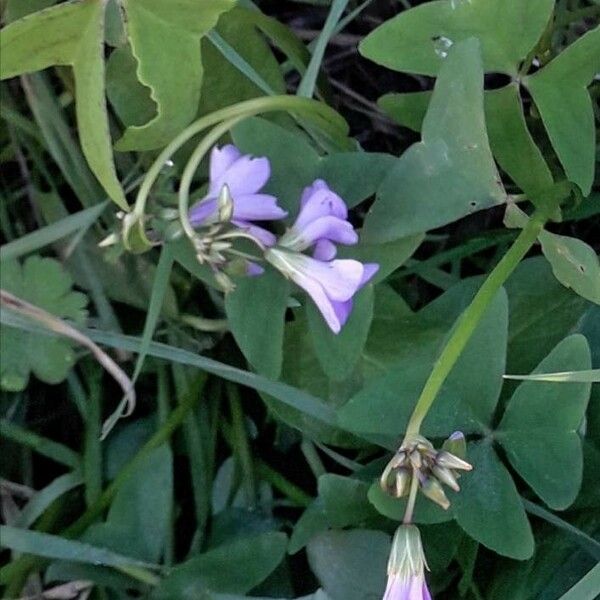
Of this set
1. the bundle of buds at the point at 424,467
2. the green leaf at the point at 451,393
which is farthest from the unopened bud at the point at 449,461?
the green leaf at the point at 451,393

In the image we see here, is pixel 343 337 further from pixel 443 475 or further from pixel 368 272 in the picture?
pixel 443 475

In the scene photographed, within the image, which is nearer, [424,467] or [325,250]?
[424,467]

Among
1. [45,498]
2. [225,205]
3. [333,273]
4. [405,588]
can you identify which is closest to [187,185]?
[225,205]

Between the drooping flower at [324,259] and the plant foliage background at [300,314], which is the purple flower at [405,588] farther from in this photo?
the drooping flower at [324,259]

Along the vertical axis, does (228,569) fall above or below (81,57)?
below

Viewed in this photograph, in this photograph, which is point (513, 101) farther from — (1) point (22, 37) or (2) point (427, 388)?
(1) point (22, 37)

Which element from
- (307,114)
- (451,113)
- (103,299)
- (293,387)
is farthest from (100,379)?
(451,113)
